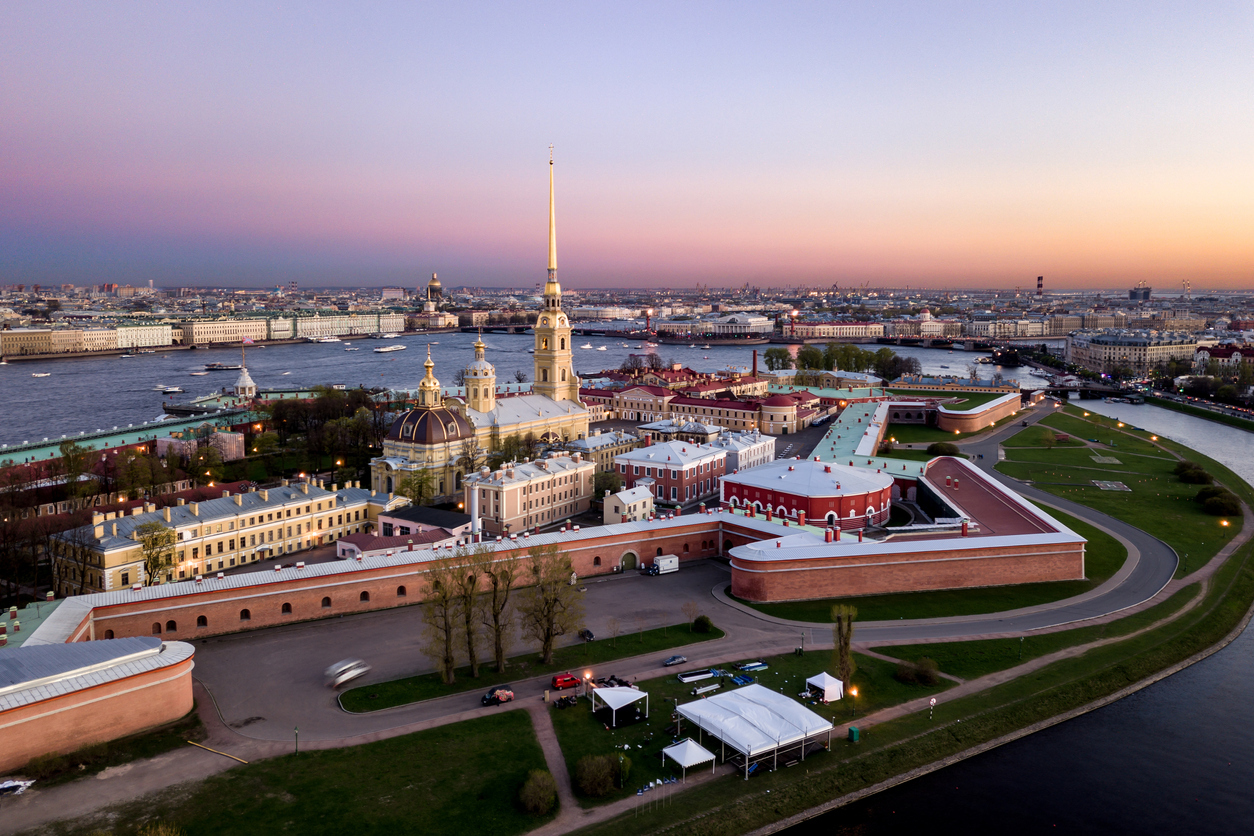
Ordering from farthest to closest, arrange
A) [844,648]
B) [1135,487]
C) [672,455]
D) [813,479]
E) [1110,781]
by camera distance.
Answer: [1135,487] < [672,455] < [813,479] < [844,648] < [1110,781]

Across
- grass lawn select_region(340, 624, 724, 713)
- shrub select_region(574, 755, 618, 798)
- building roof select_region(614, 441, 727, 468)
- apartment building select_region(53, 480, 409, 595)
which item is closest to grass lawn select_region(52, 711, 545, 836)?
shrub select_region(574, 755, 618, 798)

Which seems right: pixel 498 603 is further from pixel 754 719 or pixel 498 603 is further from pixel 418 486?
pixel 418 486

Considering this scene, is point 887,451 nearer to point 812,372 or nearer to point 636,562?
point 636,562

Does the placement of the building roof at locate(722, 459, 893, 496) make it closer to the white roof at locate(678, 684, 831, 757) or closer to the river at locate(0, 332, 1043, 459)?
the white roof at locate(678, 684, 831, 757)

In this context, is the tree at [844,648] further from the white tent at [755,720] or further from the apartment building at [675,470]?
the apartment building at [675,470]

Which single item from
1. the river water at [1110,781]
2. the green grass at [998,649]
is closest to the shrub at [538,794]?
the river water at [1110,781]

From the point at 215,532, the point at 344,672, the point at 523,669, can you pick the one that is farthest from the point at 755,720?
the point at 215,532
